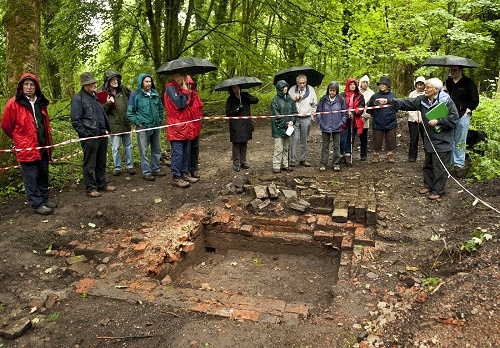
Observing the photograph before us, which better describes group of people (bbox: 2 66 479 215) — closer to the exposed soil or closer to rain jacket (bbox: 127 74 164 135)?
rain jacket (bbox: 127 74 164 135)

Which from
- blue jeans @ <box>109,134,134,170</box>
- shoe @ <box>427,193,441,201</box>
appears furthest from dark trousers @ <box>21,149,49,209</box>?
shoe @ <box>427,193,441,201</box>

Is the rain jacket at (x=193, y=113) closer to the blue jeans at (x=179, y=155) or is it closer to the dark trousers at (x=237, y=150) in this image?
the blue jeans at (x=179, y=155)

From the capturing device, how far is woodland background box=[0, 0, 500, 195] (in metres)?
7.32

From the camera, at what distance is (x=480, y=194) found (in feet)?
20.7

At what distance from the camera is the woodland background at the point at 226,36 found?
7.32 meters

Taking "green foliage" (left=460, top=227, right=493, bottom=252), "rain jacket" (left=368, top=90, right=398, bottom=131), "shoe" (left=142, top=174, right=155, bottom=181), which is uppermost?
"rain jacket" (left=368, top=90, right=398, bottom=131)

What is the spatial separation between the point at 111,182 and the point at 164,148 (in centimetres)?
291

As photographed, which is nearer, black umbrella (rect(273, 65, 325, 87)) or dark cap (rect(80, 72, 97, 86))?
dark cap (rect(80, 72, 97, 86))

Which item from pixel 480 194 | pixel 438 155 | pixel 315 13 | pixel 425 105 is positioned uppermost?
pixel 315 13

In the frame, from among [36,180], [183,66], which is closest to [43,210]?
[36,180]

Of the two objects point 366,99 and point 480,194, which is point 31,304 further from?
point 366,99

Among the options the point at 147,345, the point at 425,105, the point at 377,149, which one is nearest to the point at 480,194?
the point at 425,105

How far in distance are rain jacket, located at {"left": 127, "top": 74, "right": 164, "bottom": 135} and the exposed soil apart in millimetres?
1263

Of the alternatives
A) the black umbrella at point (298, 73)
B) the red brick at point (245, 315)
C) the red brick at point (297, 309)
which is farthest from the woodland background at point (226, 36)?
the red brick at point (297, 309)
